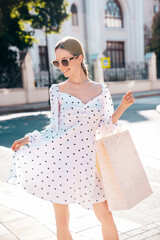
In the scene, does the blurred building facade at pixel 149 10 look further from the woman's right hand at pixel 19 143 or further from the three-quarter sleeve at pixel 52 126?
the woman's right hand at pixel 19 143

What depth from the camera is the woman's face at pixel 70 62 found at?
254 centimetres

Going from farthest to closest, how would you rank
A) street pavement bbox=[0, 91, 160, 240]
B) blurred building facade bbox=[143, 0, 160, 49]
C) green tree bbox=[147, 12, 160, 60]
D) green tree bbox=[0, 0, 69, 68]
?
blurred building facade bbox=[143, 0, 160, 49]
green tree bbox=[147, 12, 160, 60]
green tree bbox=[0, 0, 69, 68]
street pavement bbox=[0, 91, 160, 240]

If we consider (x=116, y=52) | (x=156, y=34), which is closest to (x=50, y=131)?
(x=116, y=52)

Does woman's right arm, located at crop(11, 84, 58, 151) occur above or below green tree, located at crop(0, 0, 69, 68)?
below

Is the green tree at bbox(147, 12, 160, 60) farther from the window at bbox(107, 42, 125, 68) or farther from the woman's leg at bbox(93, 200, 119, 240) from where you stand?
the woman's leg at bbox(93, 200, 119, 240)

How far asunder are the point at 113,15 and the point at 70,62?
3849 centimetres

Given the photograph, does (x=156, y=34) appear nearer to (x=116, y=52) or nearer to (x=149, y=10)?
(x=116, y=52)

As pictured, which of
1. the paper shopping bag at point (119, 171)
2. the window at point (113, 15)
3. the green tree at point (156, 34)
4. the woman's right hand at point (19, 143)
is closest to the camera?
the paper shopping bag at point (119, 171)

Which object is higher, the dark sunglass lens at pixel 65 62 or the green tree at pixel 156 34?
the green tree at pixel 156 34

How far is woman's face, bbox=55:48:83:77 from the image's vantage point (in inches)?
100

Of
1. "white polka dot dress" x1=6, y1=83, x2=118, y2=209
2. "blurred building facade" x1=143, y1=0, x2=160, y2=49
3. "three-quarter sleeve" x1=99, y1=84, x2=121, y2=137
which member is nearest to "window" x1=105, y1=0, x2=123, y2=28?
"blurred building facade" x1=143, y1=0, x2=160, y2=49

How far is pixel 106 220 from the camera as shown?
2.48m

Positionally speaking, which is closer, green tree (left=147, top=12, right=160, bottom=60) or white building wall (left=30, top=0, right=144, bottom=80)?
white building wall (left=30, top=0, right=144, bottom=80)

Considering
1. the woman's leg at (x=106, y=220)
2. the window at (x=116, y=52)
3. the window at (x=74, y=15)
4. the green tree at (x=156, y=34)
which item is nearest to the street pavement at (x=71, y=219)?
the woman's leg at (x=106, y=220)
